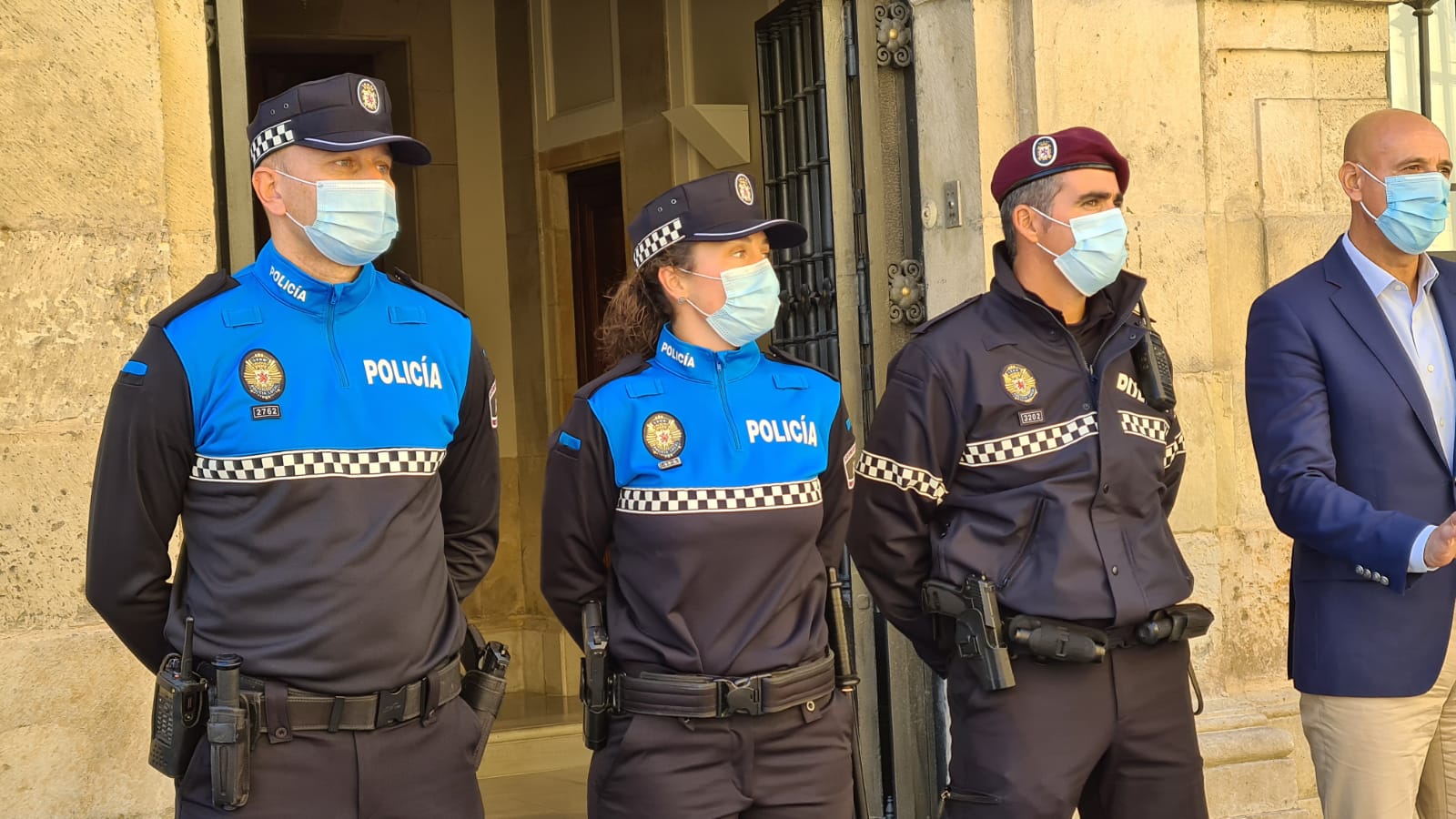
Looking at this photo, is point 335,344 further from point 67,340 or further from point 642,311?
point 67,340

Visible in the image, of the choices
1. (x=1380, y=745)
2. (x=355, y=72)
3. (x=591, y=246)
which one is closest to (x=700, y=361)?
(x=1380, y=745)

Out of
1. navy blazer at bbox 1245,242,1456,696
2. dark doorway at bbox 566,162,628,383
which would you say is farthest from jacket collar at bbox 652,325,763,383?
dark doorway at bbox 566,162,628,383

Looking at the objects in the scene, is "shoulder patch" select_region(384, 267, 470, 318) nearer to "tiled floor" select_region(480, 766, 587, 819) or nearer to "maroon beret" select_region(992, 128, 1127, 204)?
"maroon beret" select_region(992, 128, 1127, 204)

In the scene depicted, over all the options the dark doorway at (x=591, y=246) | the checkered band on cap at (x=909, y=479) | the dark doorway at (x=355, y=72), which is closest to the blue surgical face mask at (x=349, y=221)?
the checkered band on cap at (x=909, y=479)

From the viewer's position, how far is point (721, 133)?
26.9 feet

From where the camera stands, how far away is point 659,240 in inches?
138

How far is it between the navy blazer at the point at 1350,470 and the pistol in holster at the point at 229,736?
231 centimetres

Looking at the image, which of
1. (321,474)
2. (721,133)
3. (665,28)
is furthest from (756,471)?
(665,28)

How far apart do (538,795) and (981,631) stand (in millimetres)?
4388

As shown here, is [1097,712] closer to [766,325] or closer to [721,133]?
[766,325]

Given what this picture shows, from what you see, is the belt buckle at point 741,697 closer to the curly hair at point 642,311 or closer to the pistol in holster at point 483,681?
the pistol in holster at point 483,681

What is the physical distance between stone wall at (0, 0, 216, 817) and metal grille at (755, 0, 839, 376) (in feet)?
7.19

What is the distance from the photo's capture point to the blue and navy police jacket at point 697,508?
10.6 feet

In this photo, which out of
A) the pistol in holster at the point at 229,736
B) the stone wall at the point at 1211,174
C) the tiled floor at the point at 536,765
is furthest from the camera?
the tiled floor at the point at 536,765
